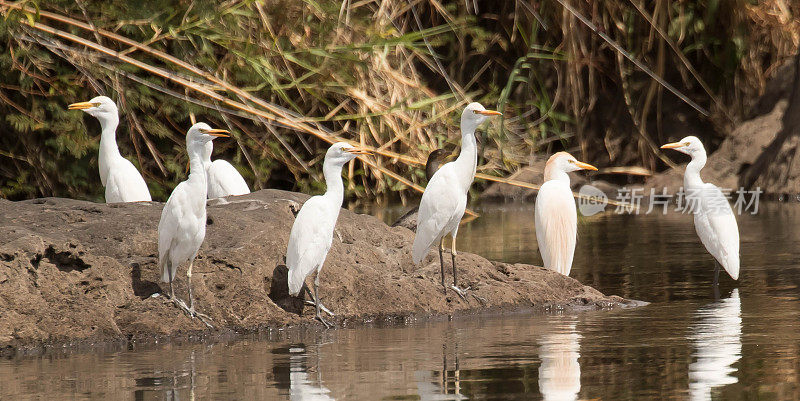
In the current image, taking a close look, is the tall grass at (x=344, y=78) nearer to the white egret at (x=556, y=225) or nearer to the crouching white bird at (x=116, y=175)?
the crouching white bird at (x=116, y=175)

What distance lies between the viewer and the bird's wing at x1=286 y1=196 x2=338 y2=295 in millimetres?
7246

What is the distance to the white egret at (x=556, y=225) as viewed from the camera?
920cm

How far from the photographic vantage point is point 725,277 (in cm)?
983

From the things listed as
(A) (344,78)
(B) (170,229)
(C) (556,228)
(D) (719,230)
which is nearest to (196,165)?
(B) (170,229)

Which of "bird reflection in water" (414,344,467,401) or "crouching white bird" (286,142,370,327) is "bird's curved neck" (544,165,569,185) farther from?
"bird reflection in water" (414,344,467,401)

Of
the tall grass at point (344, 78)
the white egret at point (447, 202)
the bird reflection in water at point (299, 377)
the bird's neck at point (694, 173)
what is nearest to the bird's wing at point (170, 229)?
the bird reflection in water at point (299, 377)

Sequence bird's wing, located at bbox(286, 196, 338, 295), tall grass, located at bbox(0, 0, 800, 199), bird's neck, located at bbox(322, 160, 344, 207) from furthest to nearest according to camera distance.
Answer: tall grass, located at bbox(0, 0, 800, 199)
bird's neck, located at bbox(322, 160, 344, 207)
bird's wing, located at bbox(286, 196, 338, 295)

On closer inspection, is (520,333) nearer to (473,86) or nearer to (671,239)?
(671,239)

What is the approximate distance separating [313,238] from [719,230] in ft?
12.5

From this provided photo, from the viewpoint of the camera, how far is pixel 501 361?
610 centimetres

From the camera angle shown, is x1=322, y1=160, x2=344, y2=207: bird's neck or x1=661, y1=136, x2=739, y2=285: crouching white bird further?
x1=661, y1=136, x2=739, y2=285: crouching white bird

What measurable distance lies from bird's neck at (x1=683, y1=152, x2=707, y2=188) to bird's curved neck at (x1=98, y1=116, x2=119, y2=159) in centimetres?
470

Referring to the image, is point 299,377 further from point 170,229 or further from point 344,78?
point 344,78
